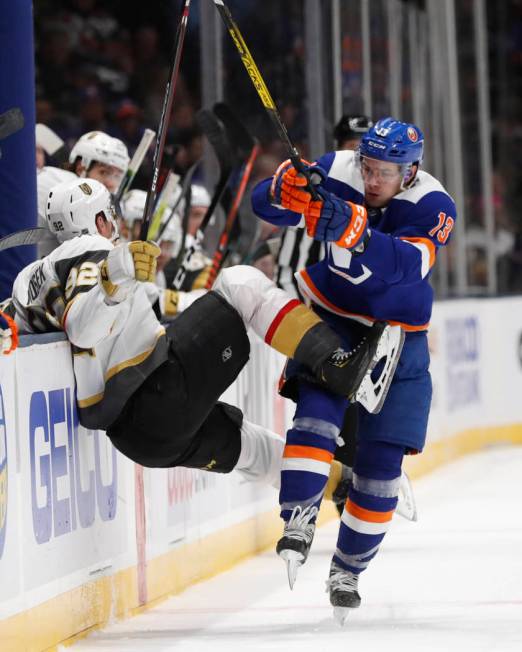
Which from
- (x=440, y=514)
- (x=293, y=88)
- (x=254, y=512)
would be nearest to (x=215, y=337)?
(x=254, y=512)

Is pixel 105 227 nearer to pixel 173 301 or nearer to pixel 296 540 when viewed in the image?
pixel 296 540

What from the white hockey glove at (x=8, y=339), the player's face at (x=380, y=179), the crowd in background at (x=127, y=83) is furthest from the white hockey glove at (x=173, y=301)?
the crowd in background at (x=127, y=83)

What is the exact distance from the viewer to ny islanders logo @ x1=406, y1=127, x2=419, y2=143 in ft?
11.6

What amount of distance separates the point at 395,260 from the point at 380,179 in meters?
0.28

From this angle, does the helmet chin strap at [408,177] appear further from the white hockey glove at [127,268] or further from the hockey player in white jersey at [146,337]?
the white hockey glove at [127,268]

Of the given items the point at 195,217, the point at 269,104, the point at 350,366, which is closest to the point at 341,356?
the point at 350,366

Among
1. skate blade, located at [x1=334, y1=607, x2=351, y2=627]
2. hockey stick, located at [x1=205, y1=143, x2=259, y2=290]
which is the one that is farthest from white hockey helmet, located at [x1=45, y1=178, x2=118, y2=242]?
hockey stick, located at [x1=205, y1=143, x2=259, y2=290]

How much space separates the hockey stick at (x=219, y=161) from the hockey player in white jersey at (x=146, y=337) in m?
1.61

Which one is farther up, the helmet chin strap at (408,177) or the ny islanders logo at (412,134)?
the ny islanders logo at (412,134)

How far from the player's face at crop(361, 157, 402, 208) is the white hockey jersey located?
617mm

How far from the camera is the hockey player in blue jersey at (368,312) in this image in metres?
3.38

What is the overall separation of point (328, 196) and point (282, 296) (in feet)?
1.43

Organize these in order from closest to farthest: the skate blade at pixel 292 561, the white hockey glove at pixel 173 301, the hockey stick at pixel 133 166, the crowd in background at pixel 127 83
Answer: the skate blade at pixel 292 561 → the hockey stick at pixel 133 166 → the white hockey glove at pixel 173 301 → the crowd in background at pixel 127 83

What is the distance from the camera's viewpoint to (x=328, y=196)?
322cm
